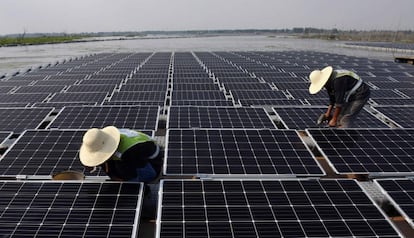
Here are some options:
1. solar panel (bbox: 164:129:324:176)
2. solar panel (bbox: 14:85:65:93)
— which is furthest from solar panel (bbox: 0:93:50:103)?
solar panel (bbox: 164:129:324:176)

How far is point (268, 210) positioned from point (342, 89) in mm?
5284

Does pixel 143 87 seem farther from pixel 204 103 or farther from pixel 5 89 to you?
pixel 5 89

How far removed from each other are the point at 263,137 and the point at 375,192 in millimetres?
3122

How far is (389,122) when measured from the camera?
39.7 feet

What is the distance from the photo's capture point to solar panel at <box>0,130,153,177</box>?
7.30 m

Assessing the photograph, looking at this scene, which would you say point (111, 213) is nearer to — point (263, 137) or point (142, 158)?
point (142, 158)

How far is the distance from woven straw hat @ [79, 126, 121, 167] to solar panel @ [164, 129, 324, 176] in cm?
151

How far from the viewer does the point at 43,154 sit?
311 inches

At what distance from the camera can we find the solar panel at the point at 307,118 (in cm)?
1114

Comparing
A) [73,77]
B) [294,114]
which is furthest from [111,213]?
[73,77]

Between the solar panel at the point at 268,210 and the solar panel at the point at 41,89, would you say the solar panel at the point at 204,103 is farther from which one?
the solar panel at the point at 268,210

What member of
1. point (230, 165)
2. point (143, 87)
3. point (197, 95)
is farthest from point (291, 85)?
point (230, 165)

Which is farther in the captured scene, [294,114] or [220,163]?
[294,114]

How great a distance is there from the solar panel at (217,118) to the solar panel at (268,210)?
4.47 m
